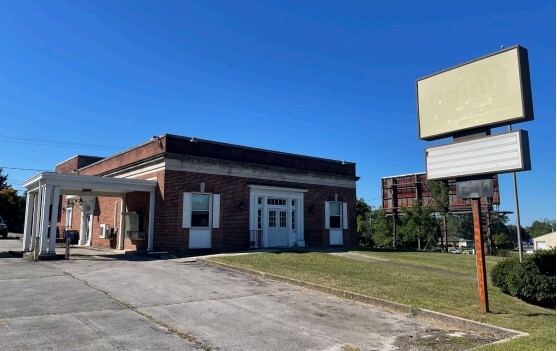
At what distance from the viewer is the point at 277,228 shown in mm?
24078

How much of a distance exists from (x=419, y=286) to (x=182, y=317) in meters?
6.88

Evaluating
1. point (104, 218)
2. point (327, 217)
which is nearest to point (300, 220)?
point (327, 217)

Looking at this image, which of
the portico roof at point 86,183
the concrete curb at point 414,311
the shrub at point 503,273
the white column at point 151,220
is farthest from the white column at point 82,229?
the shrub at point 503,273

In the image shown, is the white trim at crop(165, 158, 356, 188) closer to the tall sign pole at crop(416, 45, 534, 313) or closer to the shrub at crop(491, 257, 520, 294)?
the tall sign pole at crop(416, 45, 534, 313)

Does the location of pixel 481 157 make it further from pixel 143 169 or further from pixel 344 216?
pixel 344 216

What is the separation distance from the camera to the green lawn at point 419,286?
26.8ft

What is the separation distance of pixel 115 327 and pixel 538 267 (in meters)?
10.1

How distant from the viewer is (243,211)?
22.6m

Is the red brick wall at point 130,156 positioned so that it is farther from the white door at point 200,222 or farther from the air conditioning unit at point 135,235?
the air conditioning unit at point 135,235

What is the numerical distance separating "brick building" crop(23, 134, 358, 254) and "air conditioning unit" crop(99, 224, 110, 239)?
0.08 meters

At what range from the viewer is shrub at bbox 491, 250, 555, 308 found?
10.5m

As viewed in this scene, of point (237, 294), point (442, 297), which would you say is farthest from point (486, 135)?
point (237, 294)

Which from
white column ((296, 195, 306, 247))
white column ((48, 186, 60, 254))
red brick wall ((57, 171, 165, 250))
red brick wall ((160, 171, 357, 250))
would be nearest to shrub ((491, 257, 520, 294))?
red brick wall ((160, 171, 357, 250))

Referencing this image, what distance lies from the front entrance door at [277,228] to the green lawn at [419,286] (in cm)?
494
